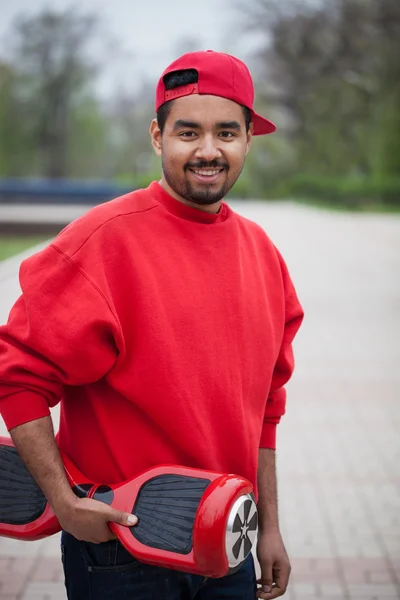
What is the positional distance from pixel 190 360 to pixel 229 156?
44 cm

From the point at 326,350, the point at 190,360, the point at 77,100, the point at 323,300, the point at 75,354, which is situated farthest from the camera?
the point at 77,100

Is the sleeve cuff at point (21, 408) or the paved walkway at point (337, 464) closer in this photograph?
the sleeve cuff at point (21, 408)

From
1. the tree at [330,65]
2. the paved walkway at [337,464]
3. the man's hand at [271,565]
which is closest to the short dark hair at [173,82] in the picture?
the man's hand at [271,565]

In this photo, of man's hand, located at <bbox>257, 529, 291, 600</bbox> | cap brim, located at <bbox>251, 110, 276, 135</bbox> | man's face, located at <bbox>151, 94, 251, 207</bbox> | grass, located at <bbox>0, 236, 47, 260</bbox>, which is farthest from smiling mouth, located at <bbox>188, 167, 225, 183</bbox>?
grass, located at <bbox>0, 236, 47, 260</bbox>

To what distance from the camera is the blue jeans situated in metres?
1.77

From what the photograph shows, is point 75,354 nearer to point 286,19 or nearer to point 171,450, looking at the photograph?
point 171,450

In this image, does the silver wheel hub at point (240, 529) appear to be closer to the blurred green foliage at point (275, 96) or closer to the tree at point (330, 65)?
the blurred green foliage at point (275, 96)

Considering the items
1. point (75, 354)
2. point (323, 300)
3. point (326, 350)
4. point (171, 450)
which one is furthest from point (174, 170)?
point (323, 300)

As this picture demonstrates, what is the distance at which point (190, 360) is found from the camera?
5.77 feet

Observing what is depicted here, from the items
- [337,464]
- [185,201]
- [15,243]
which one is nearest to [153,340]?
[185,201]

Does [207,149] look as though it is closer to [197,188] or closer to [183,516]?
[197,188]

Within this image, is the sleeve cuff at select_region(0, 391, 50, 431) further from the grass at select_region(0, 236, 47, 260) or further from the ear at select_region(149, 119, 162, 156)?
the grass at select_region(0, 236, 47, 260)

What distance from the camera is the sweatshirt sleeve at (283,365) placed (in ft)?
6.89

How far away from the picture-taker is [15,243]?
1845 centimetres
